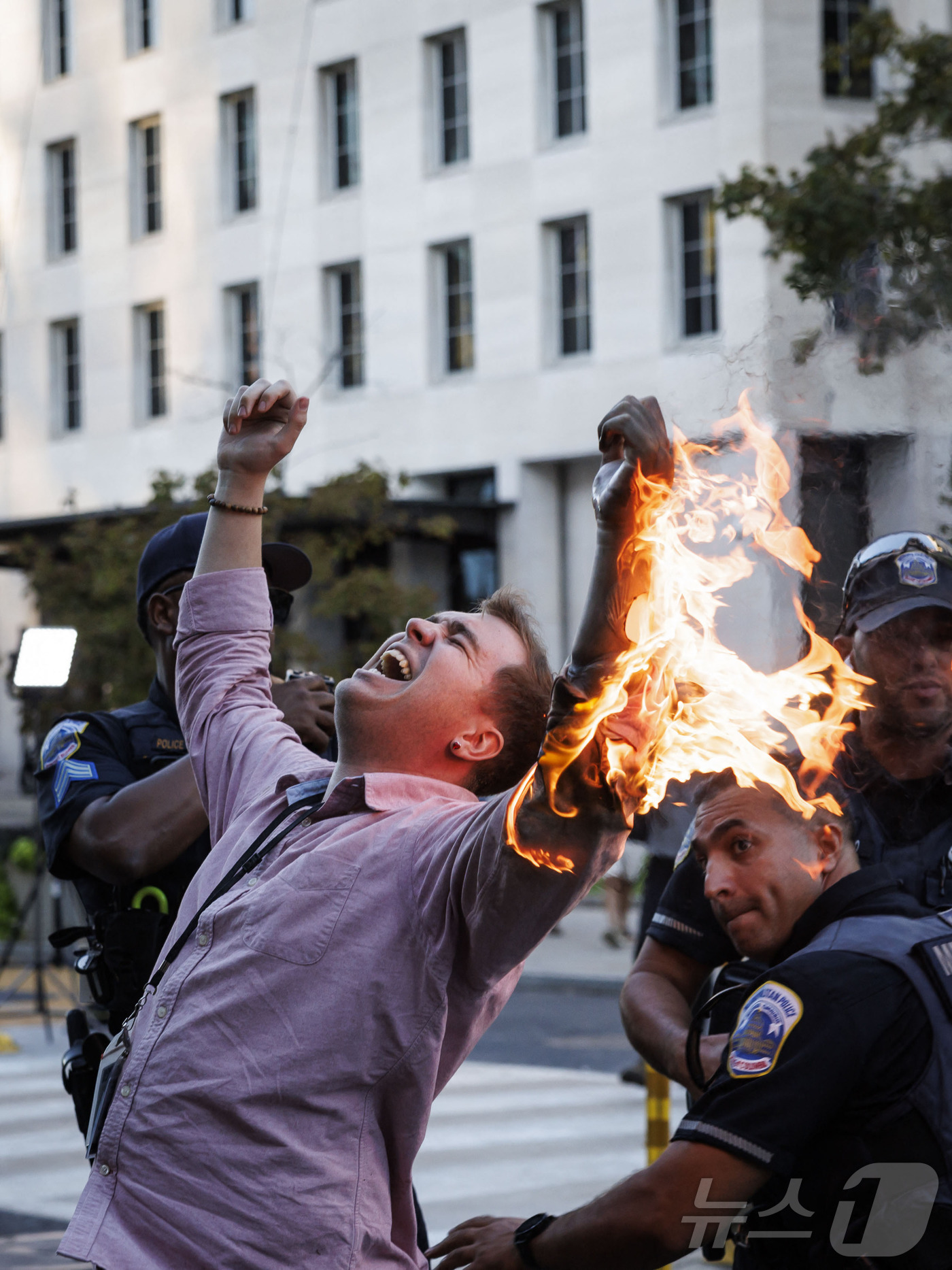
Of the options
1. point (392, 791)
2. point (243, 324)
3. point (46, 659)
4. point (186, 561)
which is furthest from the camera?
point (243, 324)

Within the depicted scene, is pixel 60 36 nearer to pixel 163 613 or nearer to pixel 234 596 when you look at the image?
pixel 163 613

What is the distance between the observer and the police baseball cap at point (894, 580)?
314cm

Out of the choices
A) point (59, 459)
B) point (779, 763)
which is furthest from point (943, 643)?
point (59, 459)

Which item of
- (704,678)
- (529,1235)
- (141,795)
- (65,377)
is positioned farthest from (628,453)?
(65,377)

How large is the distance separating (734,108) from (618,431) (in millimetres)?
20153

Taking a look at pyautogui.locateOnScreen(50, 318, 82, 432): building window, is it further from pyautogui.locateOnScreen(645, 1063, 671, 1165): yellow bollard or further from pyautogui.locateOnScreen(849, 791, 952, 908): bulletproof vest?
pyautogui.locateOnScreen(849, 791, 952, 908): bulletproof vest

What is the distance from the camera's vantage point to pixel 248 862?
258 cm

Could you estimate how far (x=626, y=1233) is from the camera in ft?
7.68

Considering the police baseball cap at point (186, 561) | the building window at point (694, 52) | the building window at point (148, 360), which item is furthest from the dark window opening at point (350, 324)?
the police baseball cap at point (186, 561)

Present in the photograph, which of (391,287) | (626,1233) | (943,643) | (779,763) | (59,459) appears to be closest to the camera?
(626,1233)

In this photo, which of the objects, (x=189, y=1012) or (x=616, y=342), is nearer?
(x=189, y=1012)

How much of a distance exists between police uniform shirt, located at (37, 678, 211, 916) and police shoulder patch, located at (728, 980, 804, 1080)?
1576mm

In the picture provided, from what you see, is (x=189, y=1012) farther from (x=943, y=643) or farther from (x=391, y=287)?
(x=391, y=287)

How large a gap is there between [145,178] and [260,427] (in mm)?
26709
